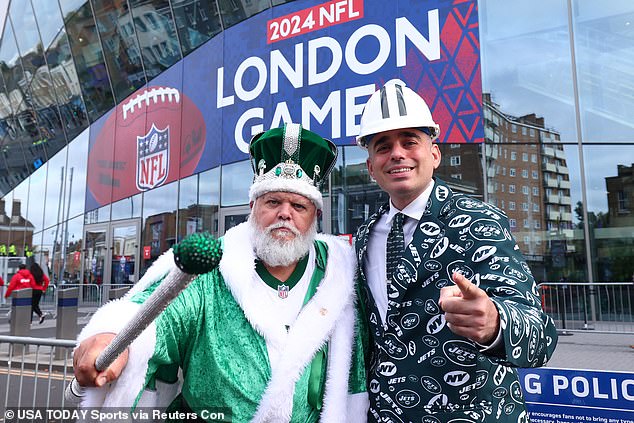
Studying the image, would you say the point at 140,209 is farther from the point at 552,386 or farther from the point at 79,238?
the point at 552,386

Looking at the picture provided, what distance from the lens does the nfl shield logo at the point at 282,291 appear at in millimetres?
1805

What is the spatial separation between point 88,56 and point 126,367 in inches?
677

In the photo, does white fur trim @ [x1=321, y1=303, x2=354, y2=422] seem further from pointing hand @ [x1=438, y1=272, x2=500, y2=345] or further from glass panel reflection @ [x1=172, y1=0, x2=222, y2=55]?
glass panel reflection @ [x1=172, y1=0, x2=222, y2=55]

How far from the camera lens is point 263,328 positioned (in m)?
1.65

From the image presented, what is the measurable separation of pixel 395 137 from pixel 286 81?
30.4ft

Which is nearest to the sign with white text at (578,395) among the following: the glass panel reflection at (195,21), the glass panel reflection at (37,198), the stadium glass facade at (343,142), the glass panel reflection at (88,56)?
the stadium glass facade at (343,142)

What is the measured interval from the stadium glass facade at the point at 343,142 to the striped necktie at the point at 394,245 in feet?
24.3

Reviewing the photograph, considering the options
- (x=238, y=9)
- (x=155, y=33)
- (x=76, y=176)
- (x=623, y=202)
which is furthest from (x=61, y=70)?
(x=623, y=202)

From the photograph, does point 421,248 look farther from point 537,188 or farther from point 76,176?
point 76,176

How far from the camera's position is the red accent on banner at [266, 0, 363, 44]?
9906 millimetres

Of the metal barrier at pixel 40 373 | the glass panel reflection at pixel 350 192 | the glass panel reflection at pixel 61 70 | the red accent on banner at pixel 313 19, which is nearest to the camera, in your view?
the metal barrier at pixel 40 373

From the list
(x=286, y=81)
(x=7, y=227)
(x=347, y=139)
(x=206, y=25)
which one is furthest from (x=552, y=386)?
(x=7, y=227)

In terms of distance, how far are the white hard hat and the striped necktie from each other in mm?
330

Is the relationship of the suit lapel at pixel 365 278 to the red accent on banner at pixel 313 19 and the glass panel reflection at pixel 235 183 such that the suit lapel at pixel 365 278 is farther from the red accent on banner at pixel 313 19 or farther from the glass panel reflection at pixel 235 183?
the glass panel reflection at pixel 235 183
